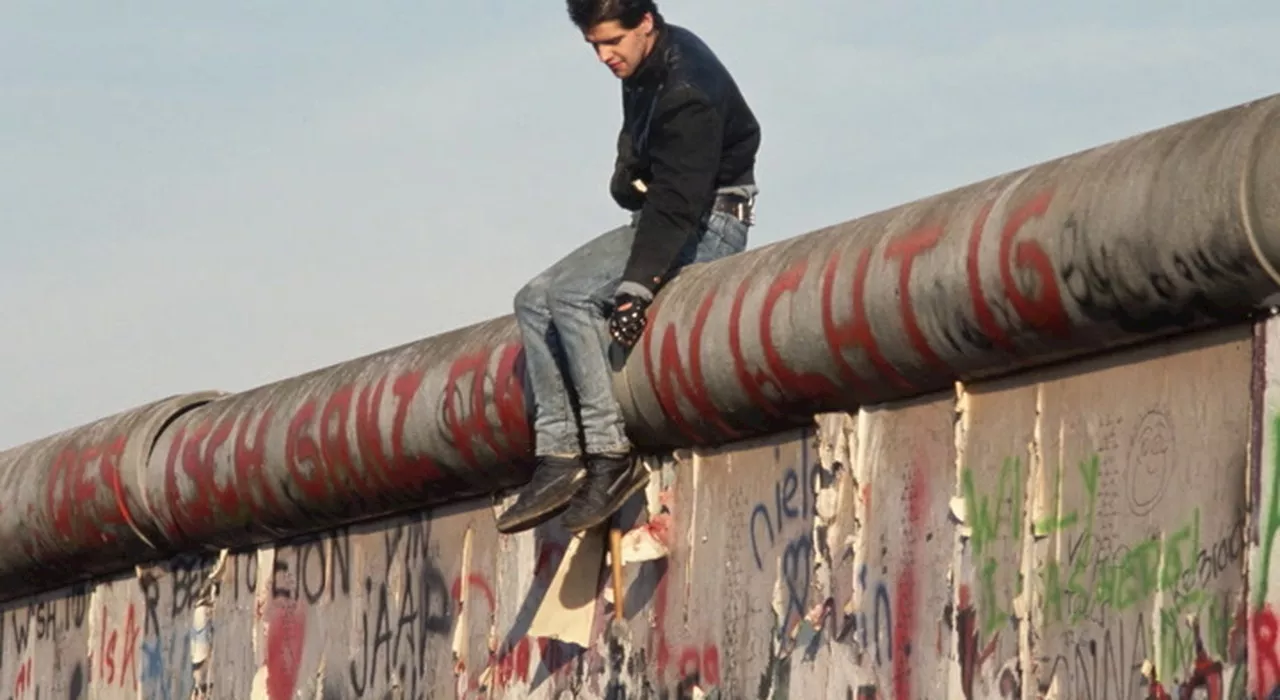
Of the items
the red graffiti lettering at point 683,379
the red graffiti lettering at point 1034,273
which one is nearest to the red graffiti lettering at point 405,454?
the red graffiti lettering at point 683,379

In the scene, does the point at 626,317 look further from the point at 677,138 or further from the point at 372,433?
the point at 372,433

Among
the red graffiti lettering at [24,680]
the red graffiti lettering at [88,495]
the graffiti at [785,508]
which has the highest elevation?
the red graffiti lettering at [88,495]

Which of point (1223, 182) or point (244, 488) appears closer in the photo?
point (1223, 182)

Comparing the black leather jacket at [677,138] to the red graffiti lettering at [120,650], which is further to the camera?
the red graffiti lettering at [120,650]

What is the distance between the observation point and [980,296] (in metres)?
5.73

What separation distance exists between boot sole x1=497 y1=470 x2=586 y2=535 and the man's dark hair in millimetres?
1321

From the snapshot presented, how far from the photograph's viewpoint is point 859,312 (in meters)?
6.16

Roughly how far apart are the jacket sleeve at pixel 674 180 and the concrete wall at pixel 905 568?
0.62m

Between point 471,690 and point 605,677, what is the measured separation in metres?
0.81

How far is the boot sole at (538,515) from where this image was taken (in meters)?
6.89

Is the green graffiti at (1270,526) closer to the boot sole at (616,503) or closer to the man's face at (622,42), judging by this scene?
the boot sole at (616,503)

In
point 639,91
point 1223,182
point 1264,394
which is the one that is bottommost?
point 1264,394

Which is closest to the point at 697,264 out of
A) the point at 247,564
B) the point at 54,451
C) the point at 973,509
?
the point at 973,509

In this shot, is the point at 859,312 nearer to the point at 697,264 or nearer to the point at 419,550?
the point at 697,264
